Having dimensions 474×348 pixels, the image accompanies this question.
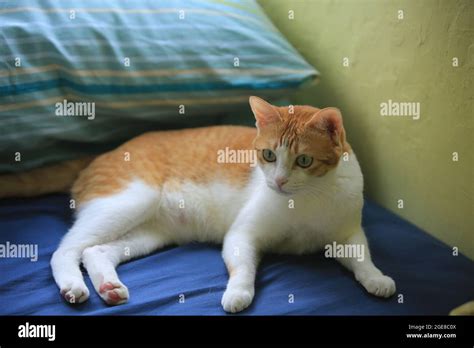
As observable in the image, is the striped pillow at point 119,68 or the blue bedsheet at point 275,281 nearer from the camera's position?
the blue bedsheet at point 275,281

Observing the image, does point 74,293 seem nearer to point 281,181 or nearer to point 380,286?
point 281,181

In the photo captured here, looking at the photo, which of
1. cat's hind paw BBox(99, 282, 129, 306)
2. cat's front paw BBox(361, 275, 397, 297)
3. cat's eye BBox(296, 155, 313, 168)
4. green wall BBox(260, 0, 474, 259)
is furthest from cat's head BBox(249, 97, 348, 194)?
cat's hind paw BBox(99, 282, 129, 306)

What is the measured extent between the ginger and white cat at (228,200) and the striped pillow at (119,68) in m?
0.10

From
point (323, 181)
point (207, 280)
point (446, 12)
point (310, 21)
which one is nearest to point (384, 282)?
point (323, 181)

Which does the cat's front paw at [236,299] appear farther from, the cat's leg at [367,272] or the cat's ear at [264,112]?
the cat's ear at [264,112]

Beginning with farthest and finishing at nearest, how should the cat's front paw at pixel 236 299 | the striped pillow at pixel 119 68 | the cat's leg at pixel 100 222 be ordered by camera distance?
the striped pillow at pixel 119 68 → the cat's leg at pixel 100 222 → the cat's front paw at pixel 236 299

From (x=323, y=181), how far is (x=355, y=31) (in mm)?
381

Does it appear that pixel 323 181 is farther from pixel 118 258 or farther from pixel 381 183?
pixel 118 258

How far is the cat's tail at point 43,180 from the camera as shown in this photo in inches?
51.6

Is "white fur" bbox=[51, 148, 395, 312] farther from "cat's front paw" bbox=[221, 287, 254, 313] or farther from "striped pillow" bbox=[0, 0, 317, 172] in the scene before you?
"striped pillow" bbox=[0, 0, 317, 172]

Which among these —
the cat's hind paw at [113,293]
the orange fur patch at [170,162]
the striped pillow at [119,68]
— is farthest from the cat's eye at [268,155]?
the cat's hind paw at [113,293]

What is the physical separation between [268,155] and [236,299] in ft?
1.03

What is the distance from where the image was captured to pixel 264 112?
1.15 meters

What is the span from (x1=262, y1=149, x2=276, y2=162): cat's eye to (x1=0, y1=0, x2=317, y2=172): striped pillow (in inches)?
9.4
